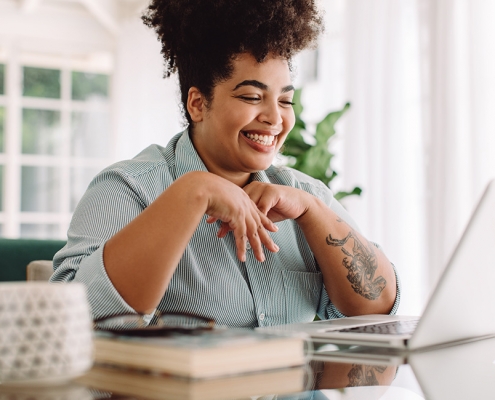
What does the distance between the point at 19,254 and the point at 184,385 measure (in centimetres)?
161

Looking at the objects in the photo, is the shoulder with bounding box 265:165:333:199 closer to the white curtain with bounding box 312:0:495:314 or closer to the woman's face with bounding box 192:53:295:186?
the woman's face with bounding box 192:53:295:186

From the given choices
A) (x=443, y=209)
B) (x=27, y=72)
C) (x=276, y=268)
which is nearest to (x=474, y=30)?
(x=443, y=209)

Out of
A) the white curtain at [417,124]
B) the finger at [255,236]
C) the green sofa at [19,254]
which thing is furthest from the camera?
the white curtain at [417,124]

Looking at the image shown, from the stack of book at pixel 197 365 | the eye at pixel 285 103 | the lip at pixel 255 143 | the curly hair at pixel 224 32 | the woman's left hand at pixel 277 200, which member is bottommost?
the stack of book at pixel 197 365

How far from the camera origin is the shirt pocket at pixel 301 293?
150 cm

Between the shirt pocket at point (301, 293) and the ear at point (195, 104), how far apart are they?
1.50ft

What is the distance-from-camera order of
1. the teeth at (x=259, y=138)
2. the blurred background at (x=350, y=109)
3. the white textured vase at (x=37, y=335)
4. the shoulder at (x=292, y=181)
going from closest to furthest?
the white textured vase at (x=37, y=335)
the teeth at (x=259, y=138)
the shoulder at (x=292, y=181)
the blurred background at (x=350, y=109)

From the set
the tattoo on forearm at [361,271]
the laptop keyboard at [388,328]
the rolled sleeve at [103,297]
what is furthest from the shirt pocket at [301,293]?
the rolled sleeve at [103,297]

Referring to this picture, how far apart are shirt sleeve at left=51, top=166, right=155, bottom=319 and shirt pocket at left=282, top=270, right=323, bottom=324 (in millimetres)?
394

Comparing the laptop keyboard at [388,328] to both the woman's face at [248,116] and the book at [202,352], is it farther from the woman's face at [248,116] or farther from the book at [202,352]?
the woman's face at [248,116]

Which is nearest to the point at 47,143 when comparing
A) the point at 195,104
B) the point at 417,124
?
the point at 417,124

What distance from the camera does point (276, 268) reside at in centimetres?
150

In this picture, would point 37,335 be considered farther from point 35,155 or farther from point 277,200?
point 35,155

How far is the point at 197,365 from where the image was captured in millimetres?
629
